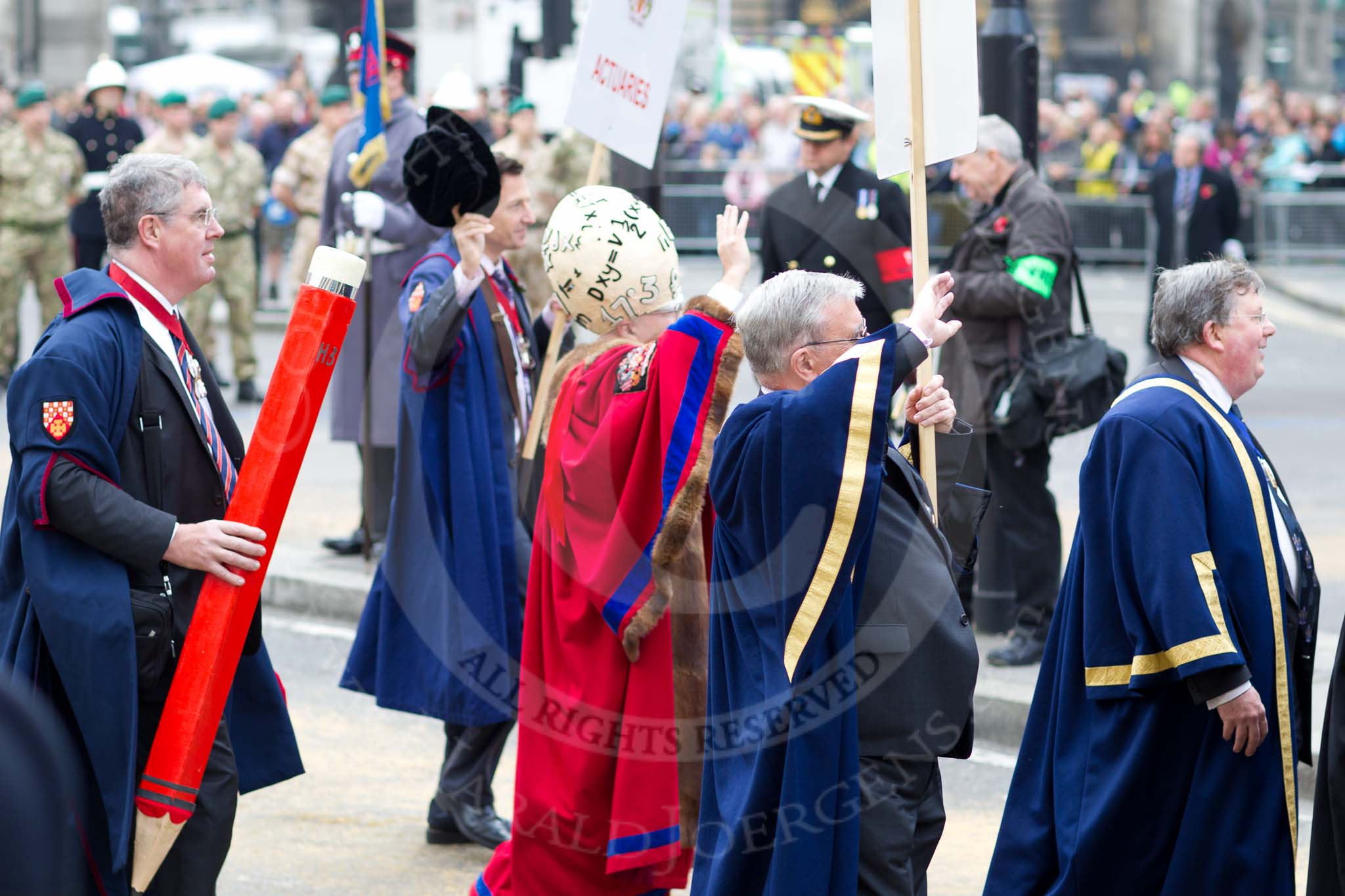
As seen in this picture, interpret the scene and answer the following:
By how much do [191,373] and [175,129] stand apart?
32.0 ft

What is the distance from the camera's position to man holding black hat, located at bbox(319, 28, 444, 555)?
8227mm

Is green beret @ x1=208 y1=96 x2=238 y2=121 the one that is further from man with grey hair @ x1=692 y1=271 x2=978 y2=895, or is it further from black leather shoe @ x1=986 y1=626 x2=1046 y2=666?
man with grey hair @ x1=692 y1=271 x2=978 y2=895

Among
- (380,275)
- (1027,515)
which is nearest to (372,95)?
(380,275)

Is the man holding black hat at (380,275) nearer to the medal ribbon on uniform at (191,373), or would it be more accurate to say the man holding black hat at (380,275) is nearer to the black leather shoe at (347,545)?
the black leather shoe at (347,545)

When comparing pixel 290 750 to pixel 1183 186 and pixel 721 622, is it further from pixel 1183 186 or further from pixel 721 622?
pixel 1183 186

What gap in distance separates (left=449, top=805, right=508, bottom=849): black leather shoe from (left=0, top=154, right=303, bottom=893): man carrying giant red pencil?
1.46 metres

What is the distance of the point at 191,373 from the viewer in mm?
4020

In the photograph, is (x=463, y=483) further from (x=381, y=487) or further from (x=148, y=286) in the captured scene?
(x=381, y=487)

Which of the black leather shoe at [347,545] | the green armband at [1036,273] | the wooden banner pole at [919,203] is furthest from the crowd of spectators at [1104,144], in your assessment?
the wooden banner pole at [919,203]

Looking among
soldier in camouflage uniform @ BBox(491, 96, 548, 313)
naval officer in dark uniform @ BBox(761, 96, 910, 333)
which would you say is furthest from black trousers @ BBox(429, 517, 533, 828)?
soldier in camouflage uniform @ BBox(491, 96, 548, 313)

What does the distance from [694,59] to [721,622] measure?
95.4ft

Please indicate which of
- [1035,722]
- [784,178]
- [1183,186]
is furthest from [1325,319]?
[1035,722]

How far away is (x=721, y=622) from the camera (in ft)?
12.7

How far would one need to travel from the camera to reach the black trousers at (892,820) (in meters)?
3.65
